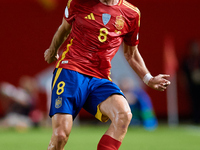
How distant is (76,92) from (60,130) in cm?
46

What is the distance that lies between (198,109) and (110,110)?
448 inches

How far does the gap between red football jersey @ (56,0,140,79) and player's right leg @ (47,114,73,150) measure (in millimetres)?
585

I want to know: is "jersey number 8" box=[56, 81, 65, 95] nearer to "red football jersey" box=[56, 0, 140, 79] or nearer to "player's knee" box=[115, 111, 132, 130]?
"red football jersey" box=[56, 0, 140, 79]

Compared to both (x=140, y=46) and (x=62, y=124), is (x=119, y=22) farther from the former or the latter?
(x=140, y=46)

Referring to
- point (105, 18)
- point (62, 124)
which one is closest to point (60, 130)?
point (62, 124)

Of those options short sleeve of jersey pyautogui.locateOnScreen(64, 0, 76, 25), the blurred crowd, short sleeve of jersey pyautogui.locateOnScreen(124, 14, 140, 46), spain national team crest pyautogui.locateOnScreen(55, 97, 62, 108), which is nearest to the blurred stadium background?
the blurred crowd

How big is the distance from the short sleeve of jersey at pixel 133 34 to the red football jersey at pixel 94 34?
0.19ft

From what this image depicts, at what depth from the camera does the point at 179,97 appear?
16953mm

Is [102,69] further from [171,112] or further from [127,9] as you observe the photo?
[171,112]

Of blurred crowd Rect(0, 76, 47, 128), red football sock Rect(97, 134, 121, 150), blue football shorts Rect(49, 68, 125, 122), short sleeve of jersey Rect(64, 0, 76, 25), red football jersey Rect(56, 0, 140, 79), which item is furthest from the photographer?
blurred crowd Rect(0, 76, 47, 128)

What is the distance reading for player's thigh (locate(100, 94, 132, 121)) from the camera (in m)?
5.09

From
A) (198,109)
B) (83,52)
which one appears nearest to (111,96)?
(83,52)

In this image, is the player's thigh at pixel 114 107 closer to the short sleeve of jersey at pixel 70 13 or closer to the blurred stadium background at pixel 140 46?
the short sleeve of jersey at pixel 70 13

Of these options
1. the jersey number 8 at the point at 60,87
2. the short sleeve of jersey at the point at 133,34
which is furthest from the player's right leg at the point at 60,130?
the short sleeve of jersey at the point at 133,34
